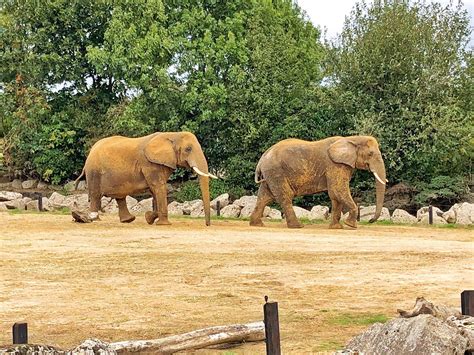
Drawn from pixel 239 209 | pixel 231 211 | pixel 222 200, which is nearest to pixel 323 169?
pixel 231 211

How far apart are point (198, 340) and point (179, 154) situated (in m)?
15.0

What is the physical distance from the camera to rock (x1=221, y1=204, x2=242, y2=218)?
29.2 meters

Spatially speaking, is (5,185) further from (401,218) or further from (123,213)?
(401,218)

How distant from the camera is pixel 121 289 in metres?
12.6

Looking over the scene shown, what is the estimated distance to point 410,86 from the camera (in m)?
32.3

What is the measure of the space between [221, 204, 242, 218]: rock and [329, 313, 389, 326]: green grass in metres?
18.3

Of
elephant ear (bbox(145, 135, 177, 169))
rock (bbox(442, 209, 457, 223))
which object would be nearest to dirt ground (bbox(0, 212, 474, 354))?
elephant ear (bbox(145, 135, 177, 169))

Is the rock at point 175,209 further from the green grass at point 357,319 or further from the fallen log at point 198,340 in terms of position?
the fallen log at point 198,340

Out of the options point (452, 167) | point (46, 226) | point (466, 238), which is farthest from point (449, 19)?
point (46, 226)

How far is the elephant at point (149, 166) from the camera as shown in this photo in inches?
911

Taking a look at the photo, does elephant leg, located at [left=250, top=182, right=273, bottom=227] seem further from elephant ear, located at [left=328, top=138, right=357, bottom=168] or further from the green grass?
the green grass

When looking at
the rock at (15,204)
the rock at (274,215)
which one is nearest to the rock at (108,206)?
the rock at (15,204)

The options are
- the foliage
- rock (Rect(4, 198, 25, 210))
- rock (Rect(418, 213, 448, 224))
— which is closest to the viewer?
rock (Rect(418, 213, 448, 224))

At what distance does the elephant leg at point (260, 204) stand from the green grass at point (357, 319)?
43.8ft
